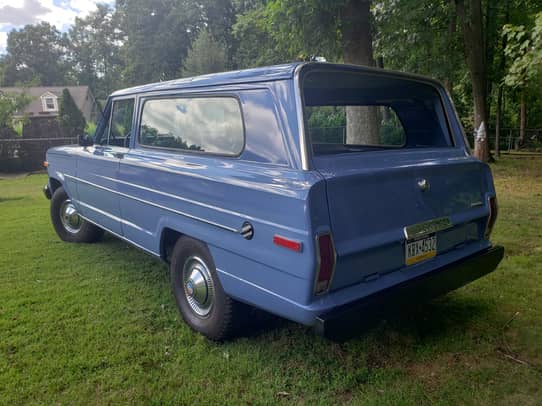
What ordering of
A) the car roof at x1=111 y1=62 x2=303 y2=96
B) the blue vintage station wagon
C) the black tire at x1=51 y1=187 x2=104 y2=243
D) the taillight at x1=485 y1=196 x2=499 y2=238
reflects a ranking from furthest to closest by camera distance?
the black tire at x1=51 y1=187 x2=104 y2=243
the taillight at x1=485 y1=196 x2=499 y2=238
the car roof at x1=111 y1=62 x2=303 y2=96
the blue vintage station wagon

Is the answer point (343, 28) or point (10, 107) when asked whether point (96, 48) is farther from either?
point (343, 28)

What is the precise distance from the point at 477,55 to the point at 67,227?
1197cm

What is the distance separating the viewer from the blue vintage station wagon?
2.35m

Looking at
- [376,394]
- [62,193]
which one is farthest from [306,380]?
[62,193]

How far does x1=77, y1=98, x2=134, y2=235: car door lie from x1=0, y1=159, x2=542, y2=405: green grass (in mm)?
705

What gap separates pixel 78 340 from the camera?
3.28 m

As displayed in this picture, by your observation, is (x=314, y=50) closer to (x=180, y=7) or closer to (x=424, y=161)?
(x=424, y=161)

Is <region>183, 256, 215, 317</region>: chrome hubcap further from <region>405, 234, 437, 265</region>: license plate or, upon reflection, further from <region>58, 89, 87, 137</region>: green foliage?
<region>58, 89, 87, 137</region>: green foliage

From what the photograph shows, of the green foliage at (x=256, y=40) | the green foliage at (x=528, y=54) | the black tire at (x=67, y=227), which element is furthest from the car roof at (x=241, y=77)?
the green foliage at (x=528, y=54)

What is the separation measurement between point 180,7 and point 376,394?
45495 mm

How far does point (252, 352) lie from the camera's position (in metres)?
3.05

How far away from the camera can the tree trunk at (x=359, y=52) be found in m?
6.96

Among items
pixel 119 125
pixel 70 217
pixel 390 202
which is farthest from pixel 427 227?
pixel 70 217

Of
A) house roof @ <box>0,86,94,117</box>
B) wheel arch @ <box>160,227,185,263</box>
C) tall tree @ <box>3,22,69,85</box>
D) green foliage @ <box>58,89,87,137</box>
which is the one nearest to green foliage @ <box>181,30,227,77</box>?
house roof @ <box>0,86,94,117</box>
